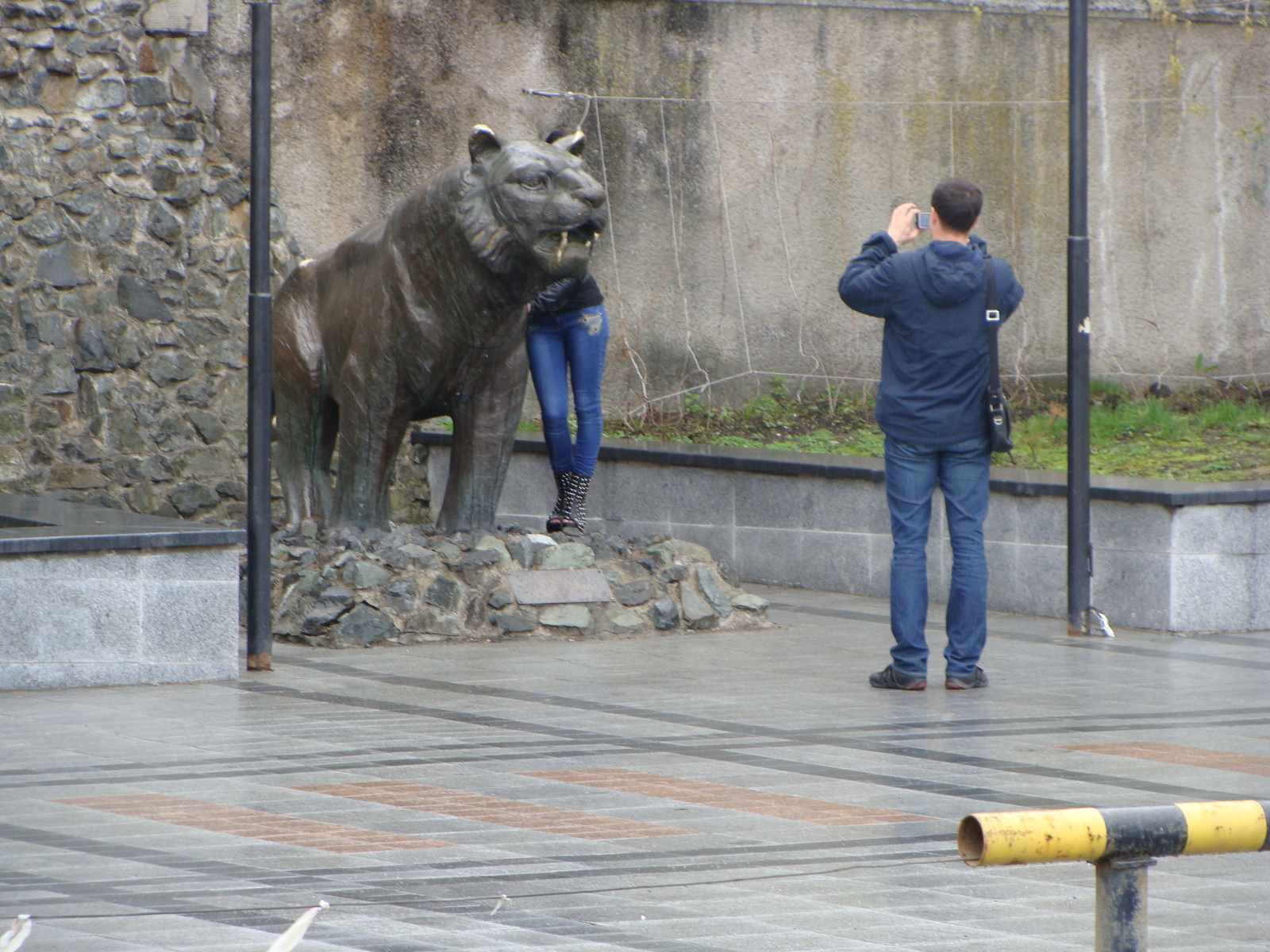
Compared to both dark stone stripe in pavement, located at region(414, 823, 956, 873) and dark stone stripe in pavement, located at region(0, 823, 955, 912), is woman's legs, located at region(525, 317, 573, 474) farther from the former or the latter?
dark stone stripe in pavement, located at region(0, 823, 955, 912)

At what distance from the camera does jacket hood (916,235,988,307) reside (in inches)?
295

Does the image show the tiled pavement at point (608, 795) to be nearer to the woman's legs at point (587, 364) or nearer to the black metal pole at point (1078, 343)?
the black metal pole at point (1078, 343)

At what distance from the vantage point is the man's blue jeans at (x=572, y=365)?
988 centimetres

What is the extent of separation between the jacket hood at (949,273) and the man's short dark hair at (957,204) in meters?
0.08

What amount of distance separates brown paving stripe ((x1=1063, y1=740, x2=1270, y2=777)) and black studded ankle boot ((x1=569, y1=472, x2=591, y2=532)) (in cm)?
406

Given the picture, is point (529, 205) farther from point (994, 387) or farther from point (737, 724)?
point (737, 724)

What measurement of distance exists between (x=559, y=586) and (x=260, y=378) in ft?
6.54

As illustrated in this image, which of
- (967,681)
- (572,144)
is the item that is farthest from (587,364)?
(967,681)

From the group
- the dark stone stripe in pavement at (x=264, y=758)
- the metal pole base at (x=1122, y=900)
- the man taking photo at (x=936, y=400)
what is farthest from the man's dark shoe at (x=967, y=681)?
the metal pole base at (x=1122, y=900)

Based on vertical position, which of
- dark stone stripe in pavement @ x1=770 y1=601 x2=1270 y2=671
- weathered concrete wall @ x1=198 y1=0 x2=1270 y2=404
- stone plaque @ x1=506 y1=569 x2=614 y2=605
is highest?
weathered concrete wall @ x1=198 y1=0 x2=1270 y2=404

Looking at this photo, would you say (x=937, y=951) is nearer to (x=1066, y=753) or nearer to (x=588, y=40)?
(x=1066, y=753)

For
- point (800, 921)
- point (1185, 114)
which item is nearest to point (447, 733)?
point (800, 921)

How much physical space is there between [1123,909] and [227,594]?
18.1 feet

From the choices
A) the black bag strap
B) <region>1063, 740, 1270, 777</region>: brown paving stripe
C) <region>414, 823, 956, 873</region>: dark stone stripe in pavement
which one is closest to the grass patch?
the black bag strap
